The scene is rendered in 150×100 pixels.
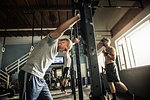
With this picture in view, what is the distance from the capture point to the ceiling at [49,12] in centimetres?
302

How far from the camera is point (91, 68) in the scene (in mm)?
937

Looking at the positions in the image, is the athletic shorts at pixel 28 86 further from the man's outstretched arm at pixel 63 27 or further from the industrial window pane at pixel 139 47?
the industrial window pane at pixel 139 47

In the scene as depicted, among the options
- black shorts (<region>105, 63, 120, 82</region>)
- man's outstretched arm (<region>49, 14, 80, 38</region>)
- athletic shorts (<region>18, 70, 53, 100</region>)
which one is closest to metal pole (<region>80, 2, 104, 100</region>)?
man's outstretched arm (<region>49, 14, 80, 38</region>)

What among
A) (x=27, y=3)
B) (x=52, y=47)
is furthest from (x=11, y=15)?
(x=52, y=47)

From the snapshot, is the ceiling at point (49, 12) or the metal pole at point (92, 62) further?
the ceiling at point (49, 12)

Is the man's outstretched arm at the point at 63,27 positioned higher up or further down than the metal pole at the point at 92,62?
higher up

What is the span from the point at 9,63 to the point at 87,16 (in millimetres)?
10247

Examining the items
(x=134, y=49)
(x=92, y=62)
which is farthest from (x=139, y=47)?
(x=92, y=62)

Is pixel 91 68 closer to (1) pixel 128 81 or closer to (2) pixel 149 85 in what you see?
(2) pixel 149 85

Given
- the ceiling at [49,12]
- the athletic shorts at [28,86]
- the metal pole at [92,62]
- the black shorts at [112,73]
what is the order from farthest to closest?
the ceiling at [49,12] < the black shorts at [112,73] < the athletic shorts at [28,86] < the metal pole at [92,62]

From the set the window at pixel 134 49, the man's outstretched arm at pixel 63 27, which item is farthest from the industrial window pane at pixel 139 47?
the man's outstretched arm at pixel 63 27

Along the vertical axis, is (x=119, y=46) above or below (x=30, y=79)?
above

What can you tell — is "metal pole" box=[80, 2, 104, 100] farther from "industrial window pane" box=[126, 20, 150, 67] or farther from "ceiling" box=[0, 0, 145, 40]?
"industrial window pane" box=[126, 20, 150, 67]

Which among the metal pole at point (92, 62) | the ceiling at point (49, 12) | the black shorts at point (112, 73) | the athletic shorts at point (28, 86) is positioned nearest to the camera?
the metal pole at point (92, 62)
